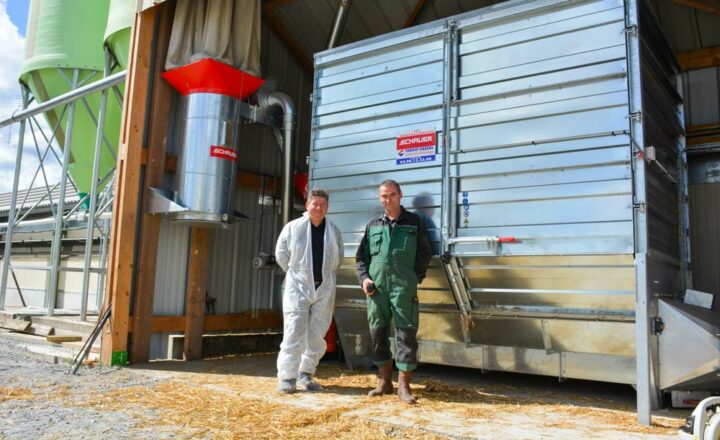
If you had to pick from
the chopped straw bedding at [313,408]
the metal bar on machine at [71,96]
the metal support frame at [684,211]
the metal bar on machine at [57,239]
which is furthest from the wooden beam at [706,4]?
the metal bar on machine at [57,239]

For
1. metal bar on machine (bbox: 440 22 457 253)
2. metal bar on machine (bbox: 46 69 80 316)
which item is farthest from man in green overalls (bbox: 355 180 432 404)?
metal bar on machine (bbox: 46 69 80 316)

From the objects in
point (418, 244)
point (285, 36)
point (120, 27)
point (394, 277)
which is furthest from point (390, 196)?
point (120, 27)

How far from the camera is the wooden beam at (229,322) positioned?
6.14 m

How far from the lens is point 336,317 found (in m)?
5.67

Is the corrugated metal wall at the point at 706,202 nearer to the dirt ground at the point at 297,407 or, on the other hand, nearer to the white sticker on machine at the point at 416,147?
the dirt ground at the point at 297,407

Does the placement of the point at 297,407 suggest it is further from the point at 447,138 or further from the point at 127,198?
the point at 127,198

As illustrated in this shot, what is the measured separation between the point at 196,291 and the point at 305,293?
7.33ft

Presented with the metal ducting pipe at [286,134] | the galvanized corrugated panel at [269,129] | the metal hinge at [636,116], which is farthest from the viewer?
the galvanized corrugated panel at [269,129]

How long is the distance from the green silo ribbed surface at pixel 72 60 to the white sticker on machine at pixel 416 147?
7.40 meters

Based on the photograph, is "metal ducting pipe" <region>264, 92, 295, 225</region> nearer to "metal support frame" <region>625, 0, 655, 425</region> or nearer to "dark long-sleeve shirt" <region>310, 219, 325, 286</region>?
"dark long-sleeve shirt" <region>310, 219, 325, 286</region>

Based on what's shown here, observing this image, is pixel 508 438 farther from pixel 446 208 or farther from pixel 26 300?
pixel 26 300

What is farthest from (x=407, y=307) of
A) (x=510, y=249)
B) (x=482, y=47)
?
(x=482, y=47)

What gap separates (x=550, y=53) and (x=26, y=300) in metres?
16.0

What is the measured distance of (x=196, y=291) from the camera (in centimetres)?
642
